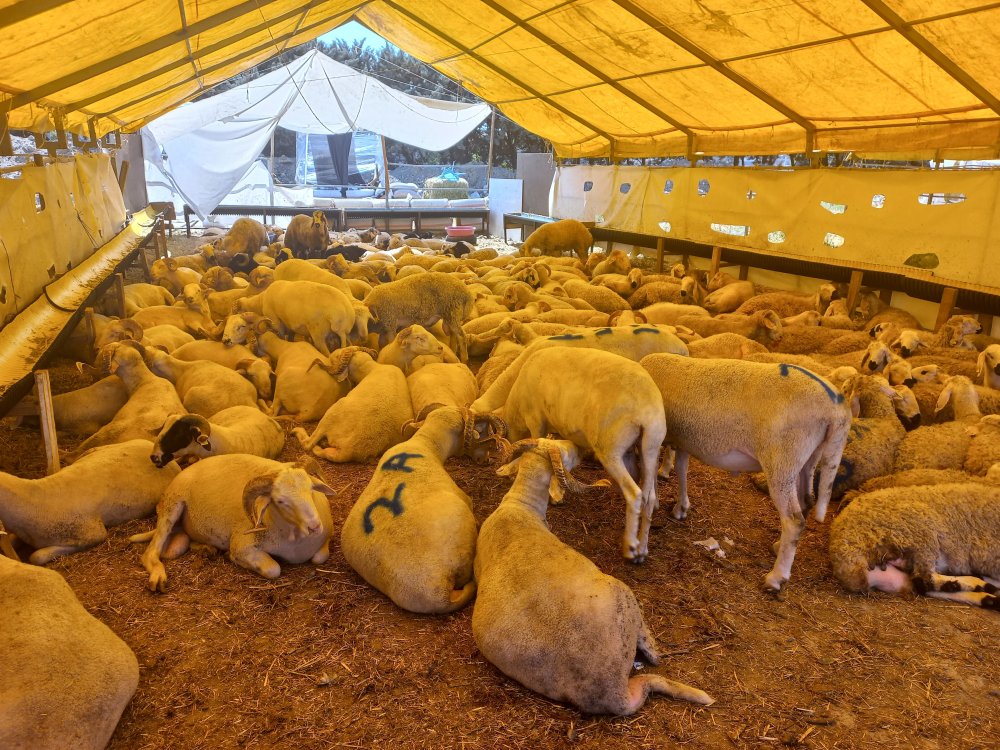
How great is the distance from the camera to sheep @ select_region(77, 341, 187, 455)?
5.25 metres

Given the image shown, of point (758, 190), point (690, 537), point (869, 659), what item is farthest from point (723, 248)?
point (869, 659)

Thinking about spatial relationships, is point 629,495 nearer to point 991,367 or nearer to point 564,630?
point 564,630

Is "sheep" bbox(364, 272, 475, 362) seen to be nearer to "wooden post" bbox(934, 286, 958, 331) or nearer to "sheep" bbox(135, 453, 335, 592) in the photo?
"sheep" bbox(135, 453, 335, 592)

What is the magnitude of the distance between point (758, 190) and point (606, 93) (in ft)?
11.0

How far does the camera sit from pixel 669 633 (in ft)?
12.0

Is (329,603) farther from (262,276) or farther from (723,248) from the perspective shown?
(723,248)

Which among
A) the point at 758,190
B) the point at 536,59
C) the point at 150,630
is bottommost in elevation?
the point at 150,630

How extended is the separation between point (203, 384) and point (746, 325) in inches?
236

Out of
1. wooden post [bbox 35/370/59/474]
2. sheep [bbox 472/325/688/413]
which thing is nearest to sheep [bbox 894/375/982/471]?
sheep [bbox 472/325/688/413]

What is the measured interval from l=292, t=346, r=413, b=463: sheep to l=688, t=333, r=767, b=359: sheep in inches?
119

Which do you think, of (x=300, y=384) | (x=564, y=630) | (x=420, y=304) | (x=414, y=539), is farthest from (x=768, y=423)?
(x=420, y=304)

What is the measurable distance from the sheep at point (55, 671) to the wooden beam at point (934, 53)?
756cm

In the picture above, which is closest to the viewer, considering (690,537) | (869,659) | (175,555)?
(869,659)

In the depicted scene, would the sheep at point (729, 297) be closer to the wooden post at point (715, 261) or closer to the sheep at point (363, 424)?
the wooden post at point (715, 261)
